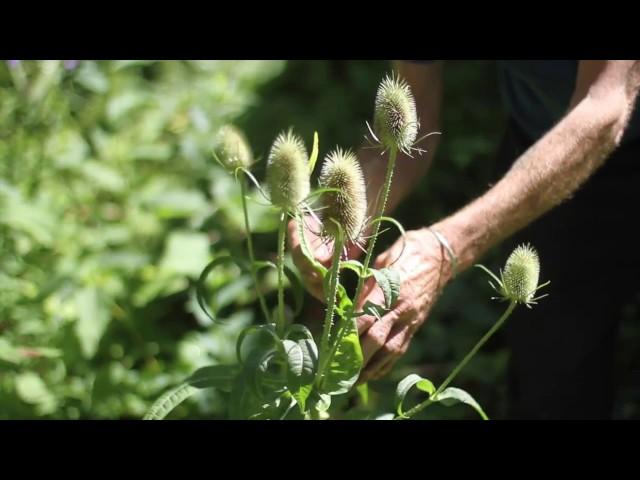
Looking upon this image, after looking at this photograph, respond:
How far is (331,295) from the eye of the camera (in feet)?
3.46

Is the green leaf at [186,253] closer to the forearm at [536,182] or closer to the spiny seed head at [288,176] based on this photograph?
the forearm at [536,182]

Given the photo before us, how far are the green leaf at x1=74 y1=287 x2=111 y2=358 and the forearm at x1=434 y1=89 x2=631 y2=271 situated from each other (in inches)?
36.0

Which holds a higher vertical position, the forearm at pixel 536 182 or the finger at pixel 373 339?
the forearm at pixel 536 182

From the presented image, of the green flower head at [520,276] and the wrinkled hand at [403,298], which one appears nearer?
the green flower head at [520,276]

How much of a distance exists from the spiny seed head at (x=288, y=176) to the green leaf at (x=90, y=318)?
42.0 inches

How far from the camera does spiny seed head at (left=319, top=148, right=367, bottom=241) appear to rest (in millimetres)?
1000

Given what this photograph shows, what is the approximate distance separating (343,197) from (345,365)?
248mm

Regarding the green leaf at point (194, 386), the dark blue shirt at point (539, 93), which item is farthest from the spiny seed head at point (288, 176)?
the dark blue shirt at point (539, 93)

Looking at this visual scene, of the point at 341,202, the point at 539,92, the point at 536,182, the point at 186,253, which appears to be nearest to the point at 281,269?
the point at 341,202

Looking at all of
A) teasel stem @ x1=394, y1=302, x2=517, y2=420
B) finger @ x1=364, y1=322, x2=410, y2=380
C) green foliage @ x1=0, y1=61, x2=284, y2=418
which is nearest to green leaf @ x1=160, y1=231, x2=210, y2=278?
green foliage @ x1=0, y1=61, x2=284, y2=418

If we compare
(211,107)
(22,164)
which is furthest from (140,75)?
(22,164)

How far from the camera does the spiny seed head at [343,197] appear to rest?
1000mm

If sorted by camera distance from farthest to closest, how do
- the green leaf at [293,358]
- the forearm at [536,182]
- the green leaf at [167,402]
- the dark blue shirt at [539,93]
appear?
Result: the dark blue shirt at [539,93]
the forearm at [536,182]
the green leaf at [167,402]
the green leaf at [293,358]

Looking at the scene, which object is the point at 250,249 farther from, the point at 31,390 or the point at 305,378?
the point at 31,390
